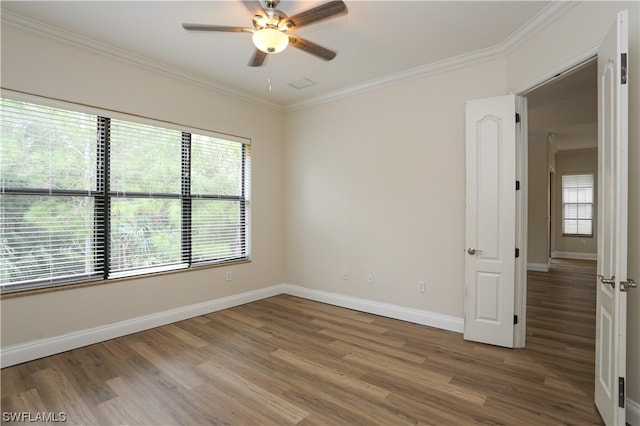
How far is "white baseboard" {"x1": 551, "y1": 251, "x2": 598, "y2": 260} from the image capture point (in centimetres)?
909

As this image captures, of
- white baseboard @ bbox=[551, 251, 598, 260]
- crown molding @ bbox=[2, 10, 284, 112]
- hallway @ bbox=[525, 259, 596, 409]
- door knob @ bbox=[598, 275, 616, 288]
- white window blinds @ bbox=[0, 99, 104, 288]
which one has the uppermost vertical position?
crown molding @ bbox=[2, 10, 284, 112]

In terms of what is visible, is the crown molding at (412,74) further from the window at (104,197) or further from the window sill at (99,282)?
the window sill at (99,282)

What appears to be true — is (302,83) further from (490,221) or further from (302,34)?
(490,221)

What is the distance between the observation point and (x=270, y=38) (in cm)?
230

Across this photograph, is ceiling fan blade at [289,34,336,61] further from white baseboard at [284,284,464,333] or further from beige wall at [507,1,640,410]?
white baseboard at [284,284,464,333]

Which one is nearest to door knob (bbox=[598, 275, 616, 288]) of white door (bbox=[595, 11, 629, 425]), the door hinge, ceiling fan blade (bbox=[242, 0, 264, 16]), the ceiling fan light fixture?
white door (bbox=[595, 11, 629, 425])

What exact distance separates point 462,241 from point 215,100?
3657 mm

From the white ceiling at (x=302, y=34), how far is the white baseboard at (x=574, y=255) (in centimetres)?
871

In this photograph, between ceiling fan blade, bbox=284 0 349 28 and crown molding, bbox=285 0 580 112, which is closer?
ceiling fan blade, bbox=284 0 349 28

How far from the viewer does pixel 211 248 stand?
441 cm

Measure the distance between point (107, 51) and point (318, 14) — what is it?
2519 millimetres

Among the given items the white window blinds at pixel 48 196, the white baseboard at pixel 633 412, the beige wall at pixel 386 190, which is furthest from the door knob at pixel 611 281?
the white window blinds at pixel 48 196

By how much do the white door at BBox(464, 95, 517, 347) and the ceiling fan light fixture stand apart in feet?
6.95

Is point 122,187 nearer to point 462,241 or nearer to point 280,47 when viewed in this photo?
point 280,47
